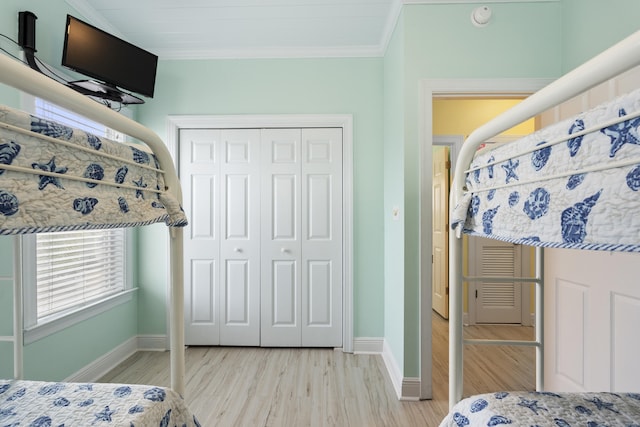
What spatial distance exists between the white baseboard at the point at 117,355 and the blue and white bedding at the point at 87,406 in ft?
4.43

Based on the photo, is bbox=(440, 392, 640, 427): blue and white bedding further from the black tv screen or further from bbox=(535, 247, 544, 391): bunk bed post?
the black tv screen

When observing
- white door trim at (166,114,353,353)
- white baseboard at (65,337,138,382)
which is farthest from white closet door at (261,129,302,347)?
white baseboard at (65,337,138,382)

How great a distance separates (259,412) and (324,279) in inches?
47.9

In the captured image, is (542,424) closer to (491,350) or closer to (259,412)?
(259,412)

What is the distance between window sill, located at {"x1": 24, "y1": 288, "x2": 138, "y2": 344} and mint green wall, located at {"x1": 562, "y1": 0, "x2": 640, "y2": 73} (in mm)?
3509

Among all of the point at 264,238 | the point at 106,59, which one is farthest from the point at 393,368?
the point at 106,59

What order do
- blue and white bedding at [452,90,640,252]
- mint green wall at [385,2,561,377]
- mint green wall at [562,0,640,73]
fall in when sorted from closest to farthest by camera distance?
blue and white bedding at [452,90,640,252]
mint green wall at [562,0,640,73]
mint green wall at [385,2,561,377]

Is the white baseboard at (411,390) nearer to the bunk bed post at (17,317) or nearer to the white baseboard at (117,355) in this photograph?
the bunk bed post at (17,317)

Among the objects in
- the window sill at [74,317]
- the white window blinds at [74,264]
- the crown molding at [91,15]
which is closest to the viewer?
the window sill at [74,317]

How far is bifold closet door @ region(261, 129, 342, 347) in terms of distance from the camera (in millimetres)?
2961

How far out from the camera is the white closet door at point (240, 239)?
298 cm

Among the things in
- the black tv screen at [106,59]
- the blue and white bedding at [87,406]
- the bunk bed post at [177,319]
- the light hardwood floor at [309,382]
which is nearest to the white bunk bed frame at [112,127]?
the bunk bed post at [177,319]

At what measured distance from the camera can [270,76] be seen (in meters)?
2.93

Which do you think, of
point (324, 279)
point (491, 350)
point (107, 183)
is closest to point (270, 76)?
point (324, 279)
